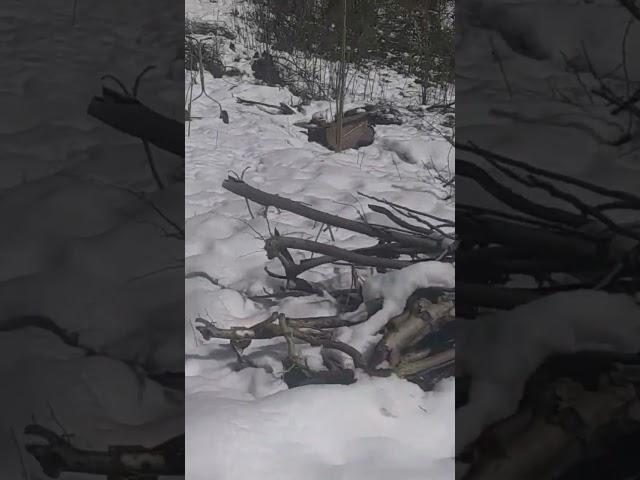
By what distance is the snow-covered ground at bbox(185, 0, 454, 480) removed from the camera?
48.5 inches

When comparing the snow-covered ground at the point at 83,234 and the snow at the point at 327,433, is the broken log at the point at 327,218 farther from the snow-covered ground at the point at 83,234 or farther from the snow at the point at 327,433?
the snow at the point at 327,433

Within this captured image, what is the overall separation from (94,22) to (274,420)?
74 cm

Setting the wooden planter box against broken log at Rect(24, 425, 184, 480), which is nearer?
broken log at Rect(24, 425, 184, 480)

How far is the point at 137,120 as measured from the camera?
1.25m

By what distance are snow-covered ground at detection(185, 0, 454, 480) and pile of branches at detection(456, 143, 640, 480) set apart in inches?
2.1

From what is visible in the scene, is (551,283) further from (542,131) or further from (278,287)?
(278,287)

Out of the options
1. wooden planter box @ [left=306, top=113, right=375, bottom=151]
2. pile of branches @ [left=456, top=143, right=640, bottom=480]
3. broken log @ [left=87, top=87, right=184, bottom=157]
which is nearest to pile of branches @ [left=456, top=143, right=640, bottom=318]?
pile of branches @ [left=456, top=143, right=640, bottom=480]

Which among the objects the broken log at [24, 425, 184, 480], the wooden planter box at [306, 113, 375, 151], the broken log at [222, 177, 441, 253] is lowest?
the broken log at [24, 425, 184, 480]

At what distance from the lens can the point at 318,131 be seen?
1.30 m

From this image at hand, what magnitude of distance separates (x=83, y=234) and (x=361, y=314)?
0.49 meters

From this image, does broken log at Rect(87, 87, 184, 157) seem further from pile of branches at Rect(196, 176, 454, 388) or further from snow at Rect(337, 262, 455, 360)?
snow at Rect(337, 262, 455, 360)

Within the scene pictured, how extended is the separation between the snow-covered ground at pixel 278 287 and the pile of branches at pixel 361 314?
0.05 ft

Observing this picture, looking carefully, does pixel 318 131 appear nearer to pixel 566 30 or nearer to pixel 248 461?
pixel 566 30

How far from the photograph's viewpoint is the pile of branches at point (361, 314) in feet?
4.15
